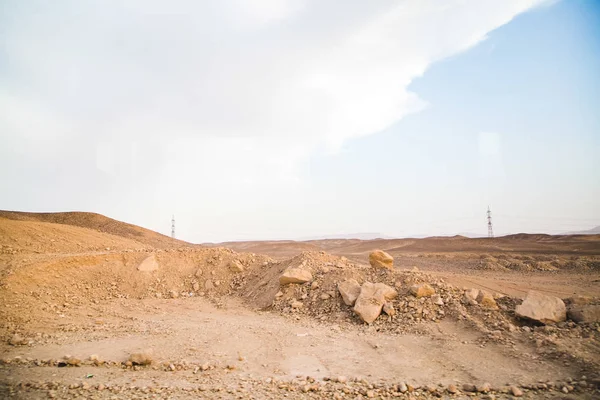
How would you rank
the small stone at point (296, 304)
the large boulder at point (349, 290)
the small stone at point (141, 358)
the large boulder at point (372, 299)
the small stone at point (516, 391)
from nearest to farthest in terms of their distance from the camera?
the small stone at point (516, 391)
the small stone at point (141, 358)
the large boulder at point (372, 299)
the large boulder at point (349, 290)
the small stone at point (296, 304)

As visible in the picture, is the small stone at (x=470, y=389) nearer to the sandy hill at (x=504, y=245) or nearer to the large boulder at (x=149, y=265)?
the large boulder at (x=149, y=265)

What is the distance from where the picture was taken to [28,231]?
16.0 m

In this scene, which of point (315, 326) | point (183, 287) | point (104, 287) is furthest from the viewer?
point (183, 287)

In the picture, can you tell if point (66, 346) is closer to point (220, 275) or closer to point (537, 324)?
point (220, 275)

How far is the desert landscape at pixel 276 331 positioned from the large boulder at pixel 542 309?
0.07ft

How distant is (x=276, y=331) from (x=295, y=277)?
2.63m

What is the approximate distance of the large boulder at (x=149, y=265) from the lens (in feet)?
41.5

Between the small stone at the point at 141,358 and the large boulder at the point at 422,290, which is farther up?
the large boulder at the point at 422,290

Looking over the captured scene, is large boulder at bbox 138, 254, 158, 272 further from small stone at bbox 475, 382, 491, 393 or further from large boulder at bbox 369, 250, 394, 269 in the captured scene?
small stone at bbox 475, 382, 491, 393

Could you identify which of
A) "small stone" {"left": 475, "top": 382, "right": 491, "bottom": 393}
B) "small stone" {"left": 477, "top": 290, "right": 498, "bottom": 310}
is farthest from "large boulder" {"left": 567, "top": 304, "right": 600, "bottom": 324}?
"small stone" {"left": 475, "top": 382, "right": 491, "bottom": 393}

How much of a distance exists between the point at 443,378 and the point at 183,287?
30.7 feet

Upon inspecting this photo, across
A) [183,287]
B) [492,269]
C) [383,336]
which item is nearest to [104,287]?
[183,287]

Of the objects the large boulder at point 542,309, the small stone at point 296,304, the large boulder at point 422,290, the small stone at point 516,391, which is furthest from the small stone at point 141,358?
the large boulder at point 542,309

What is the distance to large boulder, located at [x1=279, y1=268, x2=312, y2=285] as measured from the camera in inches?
415
